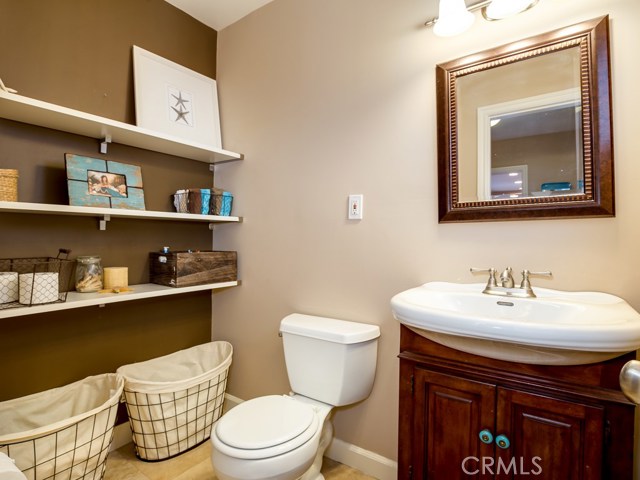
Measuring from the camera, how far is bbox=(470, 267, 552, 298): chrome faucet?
1180 mm

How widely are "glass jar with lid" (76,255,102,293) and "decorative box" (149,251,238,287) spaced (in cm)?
30

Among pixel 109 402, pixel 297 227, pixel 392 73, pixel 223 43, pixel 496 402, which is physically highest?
pixel 223 43

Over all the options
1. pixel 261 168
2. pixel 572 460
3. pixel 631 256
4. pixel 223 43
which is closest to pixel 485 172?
pixel 631 256

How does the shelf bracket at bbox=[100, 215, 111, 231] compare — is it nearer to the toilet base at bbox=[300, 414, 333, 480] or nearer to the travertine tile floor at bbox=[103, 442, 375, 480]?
the travertine tile floor at bbox=[103, 442, 375, 480]

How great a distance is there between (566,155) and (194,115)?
190 centimetres

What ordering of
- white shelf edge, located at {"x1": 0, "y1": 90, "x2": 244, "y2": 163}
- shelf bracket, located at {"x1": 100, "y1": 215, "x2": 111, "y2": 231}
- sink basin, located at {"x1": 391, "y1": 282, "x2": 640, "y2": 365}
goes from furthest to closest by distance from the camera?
shelf bracket, located at {"x1": 100, "y1": 215, "x2": 111, "y2": 231}
white shelf edge, located at {"x1": 0, "y1": 90, "x2": 244, "y2": 163}
sink basin, located at {"x1": 391, "y1": 282, "x2": 640, "y2": 365}

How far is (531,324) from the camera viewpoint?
32.8 inches

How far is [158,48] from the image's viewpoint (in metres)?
1.96

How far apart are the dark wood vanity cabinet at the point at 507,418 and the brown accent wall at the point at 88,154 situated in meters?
1.49

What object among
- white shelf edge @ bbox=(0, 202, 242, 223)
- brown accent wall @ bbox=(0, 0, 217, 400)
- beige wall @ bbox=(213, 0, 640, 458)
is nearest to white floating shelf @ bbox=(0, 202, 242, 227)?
white shelf edge @ bbox=(0, 202, 242, 223)

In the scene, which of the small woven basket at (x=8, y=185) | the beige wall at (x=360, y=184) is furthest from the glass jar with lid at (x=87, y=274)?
the beige wall at (x=360, y=184)

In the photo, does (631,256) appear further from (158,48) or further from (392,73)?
(158,48)

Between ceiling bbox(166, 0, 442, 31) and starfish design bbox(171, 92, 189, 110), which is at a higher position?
ceiling bbox(166, 0, 442, 31)

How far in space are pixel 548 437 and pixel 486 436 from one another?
0.51 ft
